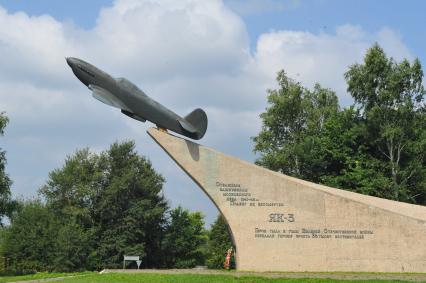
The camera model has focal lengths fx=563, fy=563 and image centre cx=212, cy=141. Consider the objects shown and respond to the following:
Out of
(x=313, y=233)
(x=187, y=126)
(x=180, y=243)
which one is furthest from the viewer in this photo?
(x=180, y=243)

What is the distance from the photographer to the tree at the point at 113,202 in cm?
3506

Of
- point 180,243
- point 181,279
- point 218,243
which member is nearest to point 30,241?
point 180,243

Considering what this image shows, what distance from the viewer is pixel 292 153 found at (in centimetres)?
3534

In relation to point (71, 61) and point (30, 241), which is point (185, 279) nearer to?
point (71, 61)

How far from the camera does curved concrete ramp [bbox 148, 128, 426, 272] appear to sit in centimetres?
1962

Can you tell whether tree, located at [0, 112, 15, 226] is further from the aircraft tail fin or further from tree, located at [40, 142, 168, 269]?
the aircraft tail fin

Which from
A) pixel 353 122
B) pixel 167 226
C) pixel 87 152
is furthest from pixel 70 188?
pixel 353 122

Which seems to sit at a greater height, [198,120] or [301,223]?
[198,120]

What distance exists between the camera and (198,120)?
21.6 meters

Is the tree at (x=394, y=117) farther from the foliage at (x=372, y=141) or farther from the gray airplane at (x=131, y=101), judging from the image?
the gray airplane at (x=131, y=101)

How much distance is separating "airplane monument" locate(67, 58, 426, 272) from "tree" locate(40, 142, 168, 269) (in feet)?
51.6

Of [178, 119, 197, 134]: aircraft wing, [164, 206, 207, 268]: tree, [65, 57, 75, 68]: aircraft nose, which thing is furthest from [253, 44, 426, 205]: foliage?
[65, 57, 75, 68]: aircraft nose

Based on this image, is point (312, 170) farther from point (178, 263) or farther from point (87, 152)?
point (87, 152)

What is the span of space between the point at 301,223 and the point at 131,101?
771 centimetres
